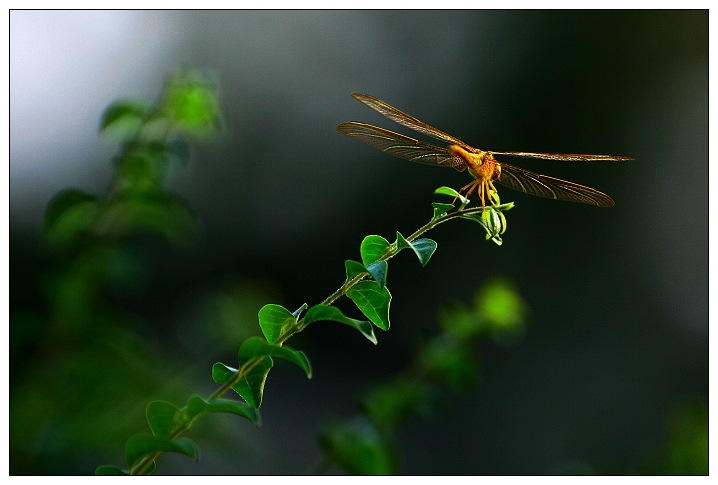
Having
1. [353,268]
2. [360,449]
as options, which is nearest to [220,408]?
[353,268]

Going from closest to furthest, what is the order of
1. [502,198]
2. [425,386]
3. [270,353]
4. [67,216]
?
[270,353]
[67,216]
[425,386]
[502,198]

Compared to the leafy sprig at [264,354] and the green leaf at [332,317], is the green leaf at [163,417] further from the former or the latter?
the green leaf at [332,317]

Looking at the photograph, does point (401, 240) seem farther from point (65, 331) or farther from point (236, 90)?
point (236, 90)

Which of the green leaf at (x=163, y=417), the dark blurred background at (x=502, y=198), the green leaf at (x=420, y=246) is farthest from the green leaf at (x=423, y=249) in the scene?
the dark blurred background at (x=502, y=198)

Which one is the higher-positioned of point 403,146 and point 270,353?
point 403,146

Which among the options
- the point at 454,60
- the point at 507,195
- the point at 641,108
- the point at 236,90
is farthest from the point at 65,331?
the point at 641,108

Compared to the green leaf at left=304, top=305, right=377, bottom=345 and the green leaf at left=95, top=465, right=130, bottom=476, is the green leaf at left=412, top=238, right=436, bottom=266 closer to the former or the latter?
the green leaf at left=304, top=305, right=377, bottom=345

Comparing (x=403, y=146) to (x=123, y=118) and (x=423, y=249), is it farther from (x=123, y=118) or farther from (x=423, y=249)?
(x=123, y=118)
